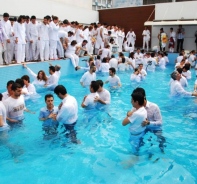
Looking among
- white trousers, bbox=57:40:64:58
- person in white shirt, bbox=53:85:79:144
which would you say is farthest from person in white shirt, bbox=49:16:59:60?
person in white shirt, bbox=53:85:79:144

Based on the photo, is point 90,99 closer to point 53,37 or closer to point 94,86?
point 94,86

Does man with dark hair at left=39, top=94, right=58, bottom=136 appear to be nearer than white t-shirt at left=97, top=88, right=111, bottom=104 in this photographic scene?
Yes

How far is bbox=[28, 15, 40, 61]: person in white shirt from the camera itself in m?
11.6

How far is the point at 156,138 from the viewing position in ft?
18.5

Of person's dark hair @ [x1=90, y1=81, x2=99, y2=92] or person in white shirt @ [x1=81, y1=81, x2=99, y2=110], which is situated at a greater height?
person's dark hair @ [x1=90, y1=81, x2=99, y2=92]

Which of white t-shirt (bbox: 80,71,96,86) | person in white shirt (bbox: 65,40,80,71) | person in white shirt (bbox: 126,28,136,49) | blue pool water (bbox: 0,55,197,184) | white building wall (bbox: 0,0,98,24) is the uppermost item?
white building wall (bbox: 0,0,98,24)

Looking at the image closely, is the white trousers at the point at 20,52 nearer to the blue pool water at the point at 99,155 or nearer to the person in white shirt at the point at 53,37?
the person in white shirt at the point at 53,37

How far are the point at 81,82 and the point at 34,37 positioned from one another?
3.92m

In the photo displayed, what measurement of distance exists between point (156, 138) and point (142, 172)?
3.93 ft

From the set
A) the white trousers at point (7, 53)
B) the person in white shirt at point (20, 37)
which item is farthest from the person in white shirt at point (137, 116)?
the white trousers at point (7, 53)

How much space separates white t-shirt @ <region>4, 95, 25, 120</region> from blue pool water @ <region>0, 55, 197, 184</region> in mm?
361

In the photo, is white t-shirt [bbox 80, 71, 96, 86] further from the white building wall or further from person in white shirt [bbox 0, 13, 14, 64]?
the white building wall

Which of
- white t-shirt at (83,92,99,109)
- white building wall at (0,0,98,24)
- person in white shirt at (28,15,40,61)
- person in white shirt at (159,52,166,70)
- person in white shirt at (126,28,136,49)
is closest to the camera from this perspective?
white t-shirt at (83,92,99,109)

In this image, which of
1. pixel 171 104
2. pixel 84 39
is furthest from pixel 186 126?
pixel 84 39
